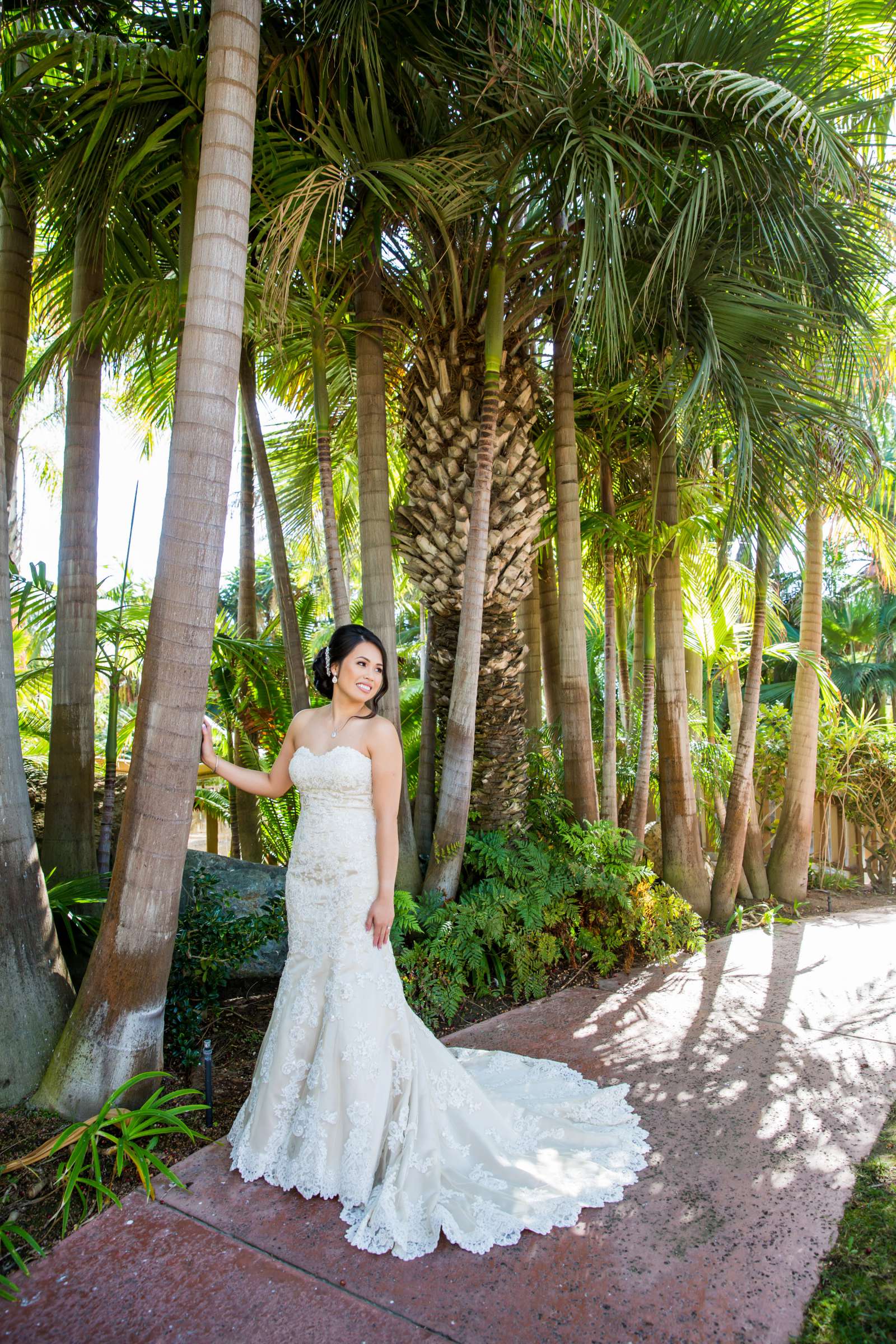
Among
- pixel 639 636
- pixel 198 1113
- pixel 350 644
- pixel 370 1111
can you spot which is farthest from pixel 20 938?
pixel 639 636

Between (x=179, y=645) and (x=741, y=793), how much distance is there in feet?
19.8

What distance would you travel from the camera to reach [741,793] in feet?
26.1

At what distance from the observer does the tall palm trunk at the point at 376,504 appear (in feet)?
18.9

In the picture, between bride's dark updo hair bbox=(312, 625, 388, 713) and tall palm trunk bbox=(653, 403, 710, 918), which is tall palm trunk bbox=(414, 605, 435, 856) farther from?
bride's dark updo hair bbox=(312, 625, 388, 713)

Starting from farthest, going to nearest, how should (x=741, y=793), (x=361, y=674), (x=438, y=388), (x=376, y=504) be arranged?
1. (x=741, y=793)
2. (x=438, y=388)
3. (x=376, y=504)
4. (x=361, y=674)

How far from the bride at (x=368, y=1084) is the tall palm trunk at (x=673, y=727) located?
162 inches

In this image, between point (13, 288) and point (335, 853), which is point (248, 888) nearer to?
point (335, 853)

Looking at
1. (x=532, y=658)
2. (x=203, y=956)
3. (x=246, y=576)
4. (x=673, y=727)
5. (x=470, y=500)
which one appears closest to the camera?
(x=203, y=956)

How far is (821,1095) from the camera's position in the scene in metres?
3.94

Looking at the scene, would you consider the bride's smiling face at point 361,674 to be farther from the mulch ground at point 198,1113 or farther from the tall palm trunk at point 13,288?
the tall palm trunk at point 13,288

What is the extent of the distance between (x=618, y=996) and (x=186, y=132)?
5806 mm

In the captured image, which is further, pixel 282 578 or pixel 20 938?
pixel 282 578

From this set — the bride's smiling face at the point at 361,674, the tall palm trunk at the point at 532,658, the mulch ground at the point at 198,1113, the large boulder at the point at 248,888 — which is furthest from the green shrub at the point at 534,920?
the bride's smiling face at the point at 361,674

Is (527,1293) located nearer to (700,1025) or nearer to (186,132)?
(700,1025)
